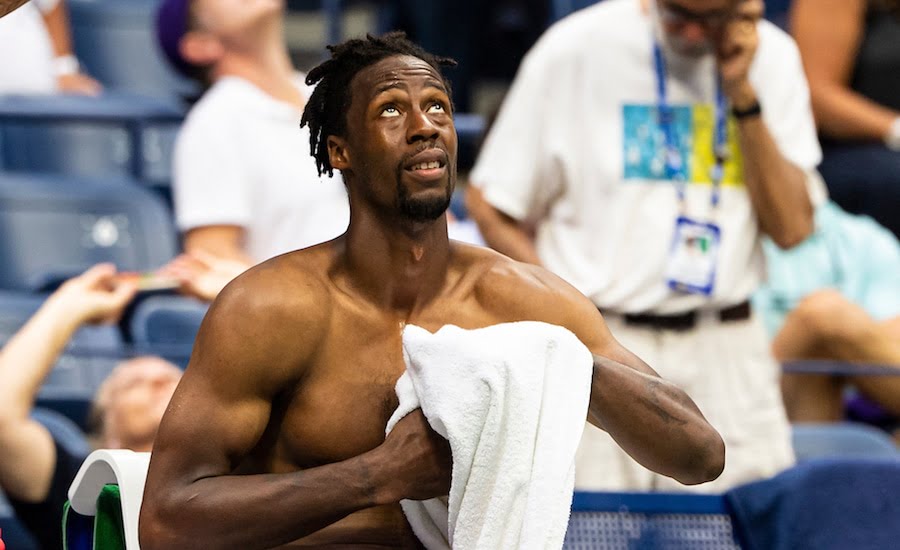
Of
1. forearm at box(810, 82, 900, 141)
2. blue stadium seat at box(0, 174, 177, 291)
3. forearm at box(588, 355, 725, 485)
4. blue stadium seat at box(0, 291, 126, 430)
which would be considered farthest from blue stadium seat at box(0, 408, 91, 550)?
forearm at box(810, 82, 900, 141)

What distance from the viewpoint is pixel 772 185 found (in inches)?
128

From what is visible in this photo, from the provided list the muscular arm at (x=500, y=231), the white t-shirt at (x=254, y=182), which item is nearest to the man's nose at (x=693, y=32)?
the muscular arm at (x=500, y=231)

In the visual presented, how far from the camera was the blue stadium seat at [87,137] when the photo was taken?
14.4ft

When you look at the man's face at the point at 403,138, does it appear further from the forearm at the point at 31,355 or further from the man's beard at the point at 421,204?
the forearm at the point at 31,355

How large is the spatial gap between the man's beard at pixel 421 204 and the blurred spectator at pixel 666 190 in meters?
1.21

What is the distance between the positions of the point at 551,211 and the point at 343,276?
1293 millimetres

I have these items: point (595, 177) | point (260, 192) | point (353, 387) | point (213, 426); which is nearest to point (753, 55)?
point (595, 177)

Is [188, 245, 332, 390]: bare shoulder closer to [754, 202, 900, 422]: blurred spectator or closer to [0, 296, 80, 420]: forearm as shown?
[0, 296, 80, 420]: forearm

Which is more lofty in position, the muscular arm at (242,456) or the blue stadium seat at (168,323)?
the muscular arm at (242,456)

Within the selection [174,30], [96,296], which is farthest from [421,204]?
[174,30]

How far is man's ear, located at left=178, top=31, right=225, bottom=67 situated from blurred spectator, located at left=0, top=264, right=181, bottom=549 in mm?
847

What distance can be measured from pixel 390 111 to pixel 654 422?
0.54 metres

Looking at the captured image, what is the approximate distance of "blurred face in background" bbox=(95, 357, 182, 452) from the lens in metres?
3.33

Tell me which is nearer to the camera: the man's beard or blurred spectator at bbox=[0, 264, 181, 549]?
the man's beard
